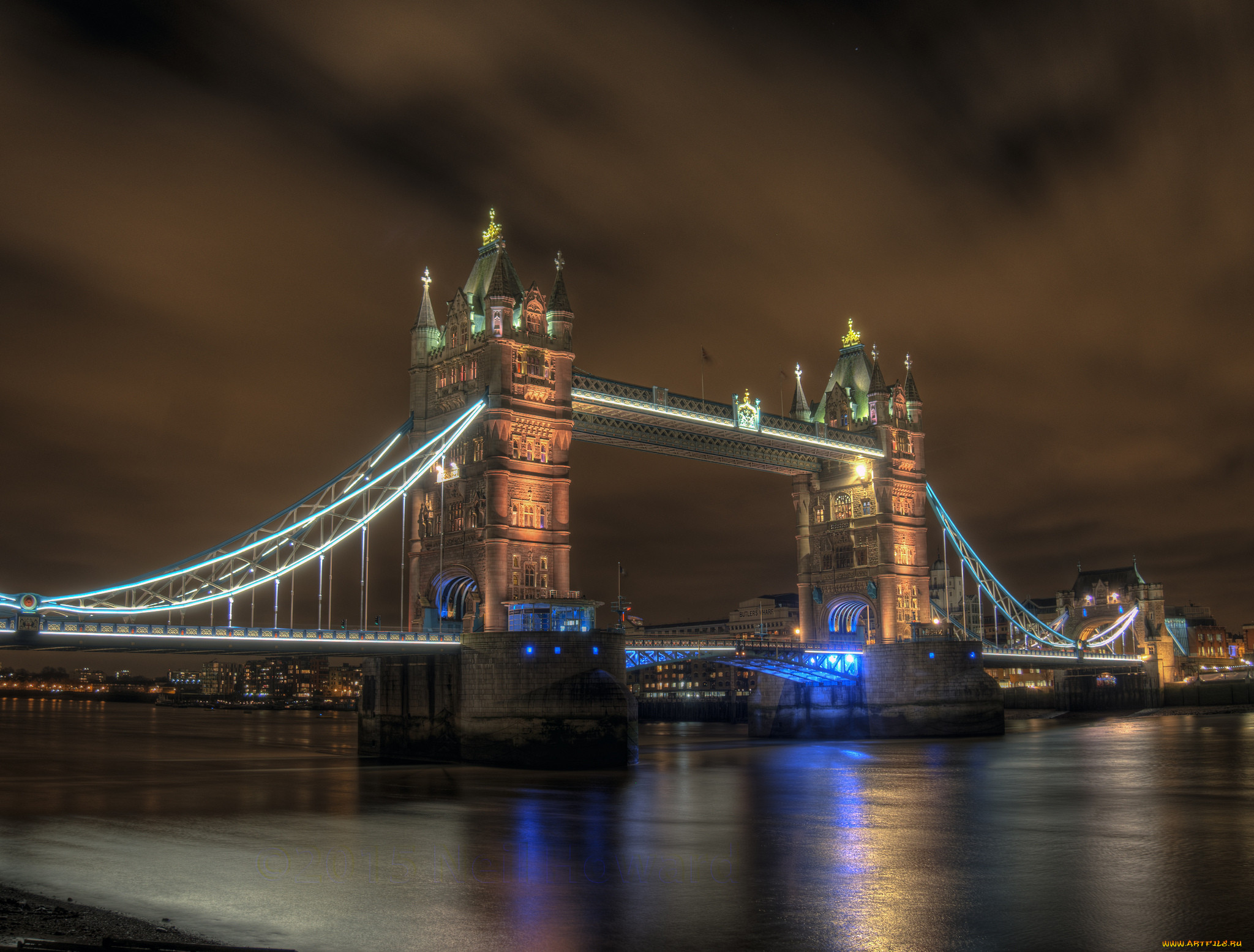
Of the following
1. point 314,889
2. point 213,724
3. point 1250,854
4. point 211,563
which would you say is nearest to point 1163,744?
point 1250,854

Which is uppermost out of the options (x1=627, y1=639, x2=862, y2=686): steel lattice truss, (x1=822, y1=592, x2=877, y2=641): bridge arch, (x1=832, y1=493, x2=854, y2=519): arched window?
(x1=832, y1=493, x2=854, y2=519): arched window

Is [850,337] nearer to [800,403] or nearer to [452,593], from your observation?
[800,403]

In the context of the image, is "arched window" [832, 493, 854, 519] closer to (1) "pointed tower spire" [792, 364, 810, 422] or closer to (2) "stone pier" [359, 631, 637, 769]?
(1) "pointed tower spire" [792, 364, 810, 422]

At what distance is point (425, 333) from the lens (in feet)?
189

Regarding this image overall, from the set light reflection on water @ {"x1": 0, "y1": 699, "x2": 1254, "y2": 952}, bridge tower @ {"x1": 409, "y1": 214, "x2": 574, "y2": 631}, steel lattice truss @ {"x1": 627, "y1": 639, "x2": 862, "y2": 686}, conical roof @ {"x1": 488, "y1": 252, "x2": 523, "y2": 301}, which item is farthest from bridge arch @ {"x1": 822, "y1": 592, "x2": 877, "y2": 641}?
conical roof @ {"x1": 488, "y1": 252, "x2": 523, "y2": 301}

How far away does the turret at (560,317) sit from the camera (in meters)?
55.4

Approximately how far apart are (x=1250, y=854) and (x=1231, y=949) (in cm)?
986

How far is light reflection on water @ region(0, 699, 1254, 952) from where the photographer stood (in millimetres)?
17812

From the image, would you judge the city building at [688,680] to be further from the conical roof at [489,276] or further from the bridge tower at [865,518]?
the conical roof at [489,276]

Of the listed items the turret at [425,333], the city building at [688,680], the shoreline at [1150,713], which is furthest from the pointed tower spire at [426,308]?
the city building at [688,680]

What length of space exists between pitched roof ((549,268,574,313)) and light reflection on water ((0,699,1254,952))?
73.2 ft

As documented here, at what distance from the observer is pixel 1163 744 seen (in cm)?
6309

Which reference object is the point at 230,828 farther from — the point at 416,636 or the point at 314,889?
the point at 416,636

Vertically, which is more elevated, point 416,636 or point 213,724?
point 416,636
